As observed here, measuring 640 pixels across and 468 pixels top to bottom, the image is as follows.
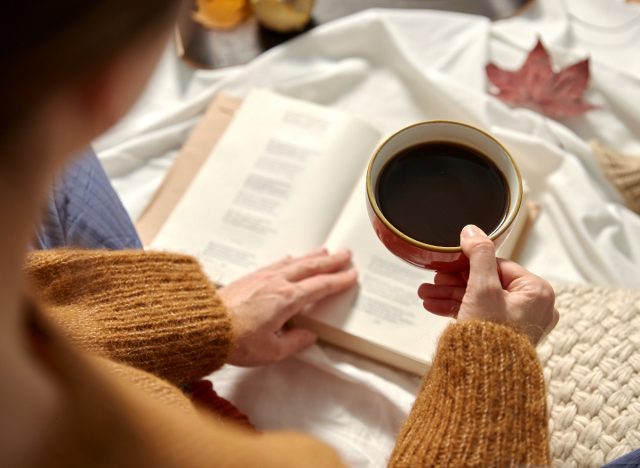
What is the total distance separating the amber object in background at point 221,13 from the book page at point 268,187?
162 mm

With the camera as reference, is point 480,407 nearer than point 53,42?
No

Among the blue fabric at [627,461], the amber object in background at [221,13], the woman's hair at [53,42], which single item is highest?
the woman's hair at [53,42]

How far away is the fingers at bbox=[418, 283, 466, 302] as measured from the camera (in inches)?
22.6

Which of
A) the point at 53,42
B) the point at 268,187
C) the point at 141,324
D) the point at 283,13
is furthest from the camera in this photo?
the point at 283,13

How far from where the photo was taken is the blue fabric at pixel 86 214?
72cm

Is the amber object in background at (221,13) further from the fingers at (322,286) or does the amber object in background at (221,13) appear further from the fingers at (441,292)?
the fingers at (441,292)

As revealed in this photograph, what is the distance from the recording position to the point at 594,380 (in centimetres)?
66

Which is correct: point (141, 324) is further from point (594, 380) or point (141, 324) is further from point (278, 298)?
point (594, 380)

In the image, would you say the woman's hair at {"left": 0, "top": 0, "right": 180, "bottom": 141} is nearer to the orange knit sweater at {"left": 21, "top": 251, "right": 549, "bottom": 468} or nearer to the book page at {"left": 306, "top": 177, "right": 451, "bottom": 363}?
the orange knit sweater at {"left": 21, "top": 251, "right": 549, "bottom": 468}

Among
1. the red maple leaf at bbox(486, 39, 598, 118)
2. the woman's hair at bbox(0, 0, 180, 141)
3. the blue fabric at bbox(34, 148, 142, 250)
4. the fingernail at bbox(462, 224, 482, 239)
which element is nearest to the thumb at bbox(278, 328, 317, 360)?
the blue fabric at bbox(34, 148, 142, 250)

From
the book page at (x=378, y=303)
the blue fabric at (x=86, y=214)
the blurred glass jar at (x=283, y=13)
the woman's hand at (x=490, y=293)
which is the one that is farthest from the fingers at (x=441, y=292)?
the blurred glass jar at (x=283, y=13)

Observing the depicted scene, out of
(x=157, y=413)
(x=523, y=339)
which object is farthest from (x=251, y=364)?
(x=157, y=413)

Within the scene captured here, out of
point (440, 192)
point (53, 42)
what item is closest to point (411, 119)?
point (440, 192)

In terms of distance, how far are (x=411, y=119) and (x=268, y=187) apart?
0.22 metres
